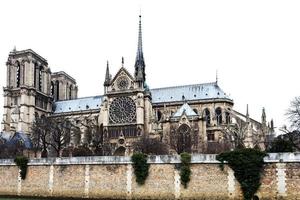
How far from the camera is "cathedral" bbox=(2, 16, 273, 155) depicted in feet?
196

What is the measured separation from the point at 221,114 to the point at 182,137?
13.6m

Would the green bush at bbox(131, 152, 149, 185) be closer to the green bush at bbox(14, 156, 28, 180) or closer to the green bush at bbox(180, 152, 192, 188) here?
the green bush at bbox(180, 152, 192, 188)

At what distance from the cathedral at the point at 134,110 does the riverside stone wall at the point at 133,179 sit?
21156mm

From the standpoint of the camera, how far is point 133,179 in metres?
31.8

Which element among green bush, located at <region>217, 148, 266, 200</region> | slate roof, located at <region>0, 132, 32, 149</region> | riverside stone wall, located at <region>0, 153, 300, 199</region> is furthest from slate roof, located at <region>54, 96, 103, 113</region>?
green bush, located at <region>217, 148, 266, 200</region>

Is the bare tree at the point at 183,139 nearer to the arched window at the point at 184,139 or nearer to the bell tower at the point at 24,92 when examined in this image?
the arched window at the point at 184,139

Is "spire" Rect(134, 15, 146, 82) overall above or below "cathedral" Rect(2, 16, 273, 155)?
above

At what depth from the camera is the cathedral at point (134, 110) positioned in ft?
196

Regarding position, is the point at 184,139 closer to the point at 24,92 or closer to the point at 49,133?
the point at 49,133

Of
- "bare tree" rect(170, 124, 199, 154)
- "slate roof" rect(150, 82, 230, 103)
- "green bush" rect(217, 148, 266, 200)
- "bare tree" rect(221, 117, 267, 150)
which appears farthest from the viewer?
"slate roof" rect(150, 82, 230, 103)

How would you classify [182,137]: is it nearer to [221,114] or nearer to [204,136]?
[204,136]

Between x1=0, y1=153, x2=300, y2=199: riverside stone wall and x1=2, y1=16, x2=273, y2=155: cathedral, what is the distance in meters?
21.2

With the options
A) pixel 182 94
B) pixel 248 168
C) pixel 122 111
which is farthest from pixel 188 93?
pixel 248 168

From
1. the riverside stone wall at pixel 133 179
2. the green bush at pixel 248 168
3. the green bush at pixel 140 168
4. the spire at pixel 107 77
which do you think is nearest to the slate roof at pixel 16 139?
the spire at pixel 107 77
